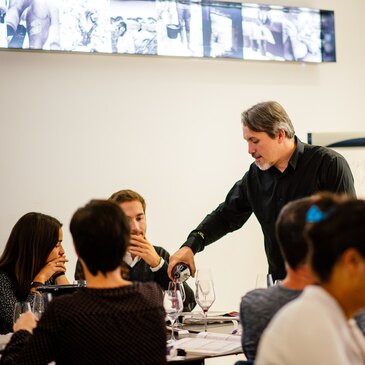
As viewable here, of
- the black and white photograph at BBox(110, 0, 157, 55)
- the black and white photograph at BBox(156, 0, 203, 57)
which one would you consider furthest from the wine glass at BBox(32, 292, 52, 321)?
the black and white photograph at BBox(156, 0, 203, 57)

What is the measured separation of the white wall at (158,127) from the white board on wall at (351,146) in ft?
0.32

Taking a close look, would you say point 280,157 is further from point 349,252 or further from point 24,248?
point 349,252

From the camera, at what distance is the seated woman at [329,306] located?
1.44m

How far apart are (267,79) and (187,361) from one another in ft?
10.6

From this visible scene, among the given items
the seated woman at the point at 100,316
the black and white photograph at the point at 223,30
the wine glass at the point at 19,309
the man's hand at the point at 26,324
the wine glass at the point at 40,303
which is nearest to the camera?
the seated woman at the point at 100,316

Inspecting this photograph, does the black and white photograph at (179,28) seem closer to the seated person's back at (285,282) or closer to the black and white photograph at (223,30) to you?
the black and white photograph at (223,30)

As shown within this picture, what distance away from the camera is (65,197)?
4.93 m

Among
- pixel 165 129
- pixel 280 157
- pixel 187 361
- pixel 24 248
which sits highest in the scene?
Answer: pixel 165 129

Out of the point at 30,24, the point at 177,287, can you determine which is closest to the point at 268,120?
the point at 177,287

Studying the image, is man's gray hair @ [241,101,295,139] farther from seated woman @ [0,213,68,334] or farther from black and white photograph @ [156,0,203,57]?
black and white photograph @ [156,0,203,57]

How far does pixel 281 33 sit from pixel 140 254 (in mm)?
2257

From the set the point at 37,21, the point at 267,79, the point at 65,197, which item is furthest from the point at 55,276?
the point at 267,79

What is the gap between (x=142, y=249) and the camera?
13.2 ft

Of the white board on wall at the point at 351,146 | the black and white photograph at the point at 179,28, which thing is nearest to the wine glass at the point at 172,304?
the black and white photograph at the point at 179,28
